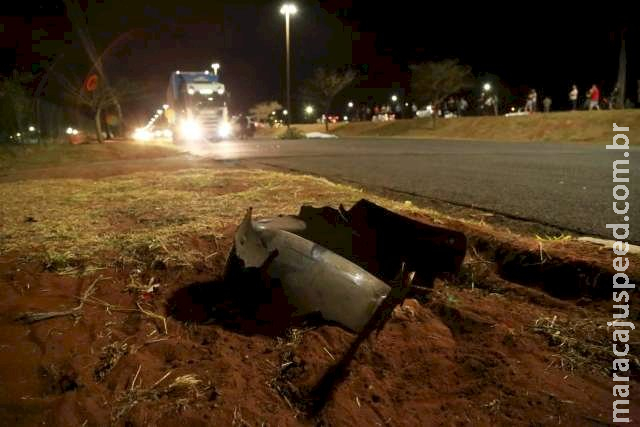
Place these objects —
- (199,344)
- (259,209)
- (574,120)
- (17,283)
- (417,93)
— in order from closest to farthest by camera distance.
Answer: (199,344) → (17,283) → (259,209) → (574,120) → (417,93)

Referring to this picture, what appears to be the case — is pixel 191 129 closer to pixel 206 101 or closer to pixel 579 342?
pixel 206 101

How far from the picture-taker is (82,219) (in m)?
4.88

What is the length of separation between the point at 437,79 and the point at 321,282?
4161 cm

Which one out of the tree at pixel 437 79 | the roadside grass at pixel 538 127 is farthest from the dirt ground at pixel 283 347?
the tree at pixel 437 79

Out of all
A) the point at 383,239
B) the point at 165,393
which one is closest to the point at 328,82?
the point at 383,239

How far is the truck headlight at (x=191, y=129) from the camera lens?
29.0 meters

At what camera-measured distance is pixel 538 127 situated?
2775 cm

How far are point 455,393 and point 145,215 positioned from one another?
391 cm

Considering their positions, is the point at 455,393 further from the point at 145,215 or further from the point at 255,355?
the point at 145,215

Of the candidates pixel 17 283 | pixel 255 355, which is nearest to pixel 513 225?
pixel 255 355

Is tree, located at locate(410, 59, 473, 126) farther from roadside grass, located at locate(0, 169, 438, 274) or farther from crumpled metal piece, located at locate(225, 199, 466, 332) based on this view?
crumpled metal piece, located at locate(225, 199, 466, 332)

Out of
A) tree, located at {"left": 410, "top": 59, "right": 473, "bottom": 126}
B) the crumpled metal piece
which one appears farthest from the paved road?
tree, located at {"left": 410, "top": 59, "right": 473, "bottom": 126}

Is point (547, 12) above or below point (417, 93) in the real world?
above

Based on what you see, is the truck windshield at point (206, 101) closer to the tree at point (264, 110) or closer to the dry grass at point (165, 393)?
the dry grass at point (165, 393)
